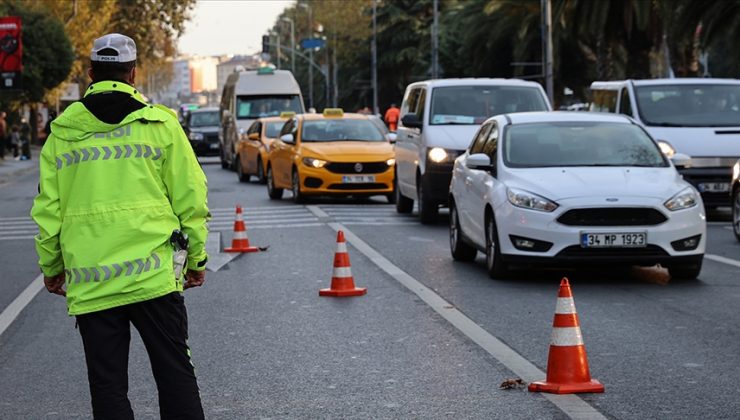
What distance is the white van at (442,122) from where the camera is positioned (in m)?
20.1

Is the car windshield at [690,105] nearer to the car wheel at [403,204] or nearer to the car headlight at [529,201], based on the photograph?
the car wheel at [403,204]

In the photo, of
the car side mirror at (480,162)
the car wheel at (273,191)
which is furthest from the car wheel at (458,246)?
the car wheel at (273,191)

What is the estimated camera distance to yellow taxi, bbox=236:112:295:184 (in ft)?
108

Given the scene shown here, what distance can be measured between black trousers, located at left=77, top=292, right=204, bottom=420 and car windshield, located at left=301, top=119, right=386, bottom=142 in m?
21.5

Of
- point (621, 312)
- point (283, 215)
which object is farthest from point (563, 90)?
point (621, 312)

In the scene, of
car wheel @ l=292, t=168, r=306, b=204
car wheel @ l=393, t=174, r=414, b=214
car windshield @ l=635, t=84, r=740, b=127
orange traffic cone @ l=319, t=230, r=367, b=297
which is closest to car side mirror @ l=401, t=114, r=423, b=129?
car wheel @ l=393, t=174, r=414, b=214

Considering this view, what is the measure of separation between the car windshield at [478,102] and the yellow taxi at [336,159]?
4402 mm

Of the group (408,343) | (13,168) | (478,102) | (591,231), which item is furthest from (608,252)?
(13,168)

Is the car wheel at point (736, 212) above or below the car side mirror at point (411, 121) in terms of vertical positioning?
below

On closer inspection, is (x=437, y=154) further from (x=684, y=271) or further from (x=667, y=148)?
(x=684, y=271)

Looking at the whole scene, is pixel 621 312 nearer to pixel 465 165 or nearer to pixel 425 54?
pixel 465 165

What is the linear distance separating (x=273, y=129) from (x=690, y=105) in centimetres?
1373

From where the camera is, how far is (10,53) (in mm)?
48906

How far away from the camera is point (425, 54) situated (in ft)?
307
